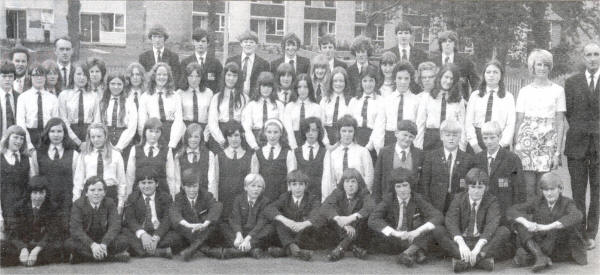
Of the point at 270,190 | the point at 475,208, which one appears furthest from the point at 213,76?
the point at 475,208

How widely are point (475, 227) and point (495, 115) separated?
1.02m

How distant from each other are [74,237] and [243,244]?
121cm

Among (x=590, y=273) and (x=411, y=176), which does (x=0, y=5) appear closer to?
(x=411, y=176)

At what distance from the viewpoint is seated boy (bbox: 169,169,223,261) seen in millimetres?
4996

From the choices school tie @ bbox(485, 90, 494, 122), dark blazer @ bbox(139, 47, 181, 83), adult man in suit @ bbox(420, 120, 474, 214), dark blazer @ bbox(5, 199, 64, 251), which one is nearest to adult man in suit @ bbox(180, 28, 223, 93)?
dark blazer @ bbox(139, 47, 181, 83)

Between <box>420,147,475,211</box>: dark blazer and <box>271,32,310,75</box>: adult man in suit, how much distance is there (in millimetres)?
1746

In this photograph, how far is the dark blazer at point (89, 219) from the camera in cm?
476

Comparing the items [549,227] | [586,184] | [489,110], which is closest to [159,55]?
[489,110]

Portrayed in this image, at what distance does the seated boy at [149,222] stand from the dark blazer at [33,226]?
0.50 meters

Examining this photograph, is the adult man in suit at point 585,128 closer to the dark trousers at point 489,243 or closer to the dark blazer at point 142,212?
the dark trousers at point 489,243

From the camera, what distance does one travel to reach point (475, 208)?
4867mm

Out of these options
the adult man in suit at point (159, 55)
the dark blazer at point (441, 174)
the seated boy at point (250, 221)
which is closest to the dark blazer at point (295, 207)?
the seated boy at point (250, 221)

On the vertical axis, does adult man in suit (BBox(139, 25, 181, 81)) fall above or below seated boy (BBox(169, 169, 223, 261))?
above

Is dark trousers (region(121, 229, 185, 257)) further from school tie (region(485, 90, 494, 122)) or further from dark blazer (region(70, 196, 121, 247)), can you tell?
school tie (region(485, 90, 494, 122))
